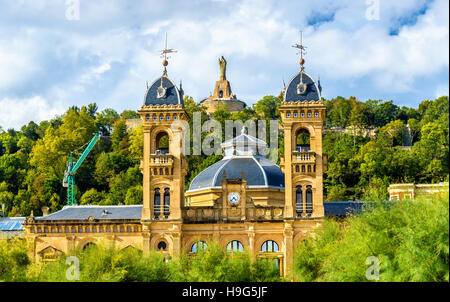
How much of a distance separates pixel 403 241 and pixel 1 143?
11866 centimetres

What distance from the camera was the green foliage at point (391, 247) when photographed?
4541cm

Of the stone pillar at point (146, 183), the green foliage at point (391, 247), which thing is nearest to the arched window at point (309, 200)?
the green foliage at point (391, 247)

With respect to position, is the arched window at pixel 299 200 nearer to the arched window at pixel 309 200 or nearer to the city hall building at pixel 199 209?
the city hall building at pixel 199 209

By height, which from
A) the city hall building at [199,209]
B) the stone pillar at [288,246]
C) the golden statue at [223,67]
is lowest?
the stone pillar at [288,246]

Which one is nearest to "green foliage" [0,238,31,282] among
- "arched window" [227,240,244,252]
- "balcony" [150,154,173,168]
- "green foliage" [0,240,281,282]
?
"green foliage" [0,240,281,282]

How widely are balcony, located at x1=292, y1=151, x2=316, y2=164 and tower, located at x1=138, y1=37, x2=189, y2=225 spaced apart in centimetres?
1028

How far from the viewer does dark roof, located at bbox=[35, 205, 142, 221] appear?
73.2 meters

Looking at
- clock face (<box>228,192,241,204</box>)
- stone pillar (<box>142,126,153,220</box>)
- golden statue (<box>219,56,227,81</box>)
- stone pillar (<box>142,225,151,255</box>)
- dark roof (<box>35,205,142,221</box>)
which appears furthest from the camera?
golden statue (<box>219,56,227,81</box>)

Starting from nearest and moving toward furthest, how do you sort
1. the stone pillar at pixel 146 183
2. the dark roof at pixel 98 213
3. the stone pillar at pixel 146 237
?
the stone pillar at pixel 146 237
the stone pillar at pixel 146 183
the dark roof at pixel 98 213

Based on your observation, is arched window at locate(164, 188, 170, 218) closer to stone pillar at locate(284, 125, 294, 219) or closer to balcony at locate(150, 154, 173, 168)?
balcony at locate(150, 154, 173, 168)

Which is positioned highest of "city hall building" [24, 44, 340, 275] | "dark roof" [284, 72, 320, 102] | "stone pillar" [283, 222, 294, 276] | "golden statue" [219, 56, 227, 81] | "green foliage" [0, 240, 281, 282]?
"golden statue" [219, 56, 227, 81]

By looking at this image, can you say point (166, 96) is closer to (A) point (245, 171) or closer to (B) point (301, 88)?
(A) point (245, 171)

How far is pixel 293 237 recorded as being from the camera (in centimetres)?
6738
